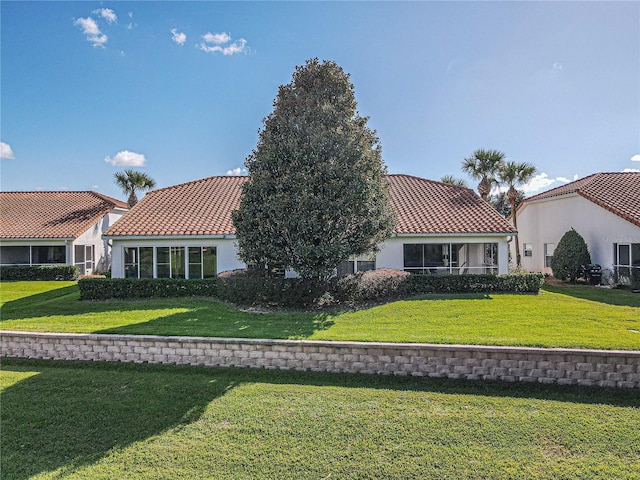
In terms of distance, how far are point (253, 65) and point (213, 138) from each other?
5291 mm

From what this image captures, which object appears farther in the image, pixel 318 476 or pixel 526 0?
pixel 526 0

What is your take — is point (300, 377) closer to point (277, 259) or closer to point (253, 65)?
point (277, 259)

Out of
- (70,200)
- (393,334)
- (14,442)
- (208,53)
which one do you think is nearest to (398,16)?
(208,53)

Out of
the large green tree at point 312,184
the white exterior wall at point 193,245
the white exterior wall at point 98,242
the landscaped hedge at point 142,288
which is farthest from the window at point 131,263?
the white exterior wall at point 98,242

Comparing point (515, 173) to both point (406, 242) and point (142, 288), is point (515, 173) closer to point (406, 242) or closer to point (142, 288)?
point (406, 242)

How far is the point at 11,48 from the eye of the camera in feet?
39.5

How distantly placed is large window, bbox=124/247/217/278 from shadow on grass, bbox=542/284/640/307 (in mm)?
16038

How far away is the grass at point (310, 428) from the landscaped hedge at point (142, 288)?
670 cm

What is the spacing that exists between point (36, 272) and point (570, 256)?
3120cm

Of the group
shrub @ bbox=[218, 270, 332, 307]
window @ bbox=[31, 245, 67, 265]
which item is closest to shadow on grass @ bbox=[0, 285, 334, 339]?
shrub @ bbox=[218, 270, 332, 307]

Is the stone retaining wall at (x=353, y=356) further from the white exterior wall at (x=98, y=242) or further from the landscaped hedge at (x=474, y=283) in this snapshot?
the white exterior wall at (x=98, y=242)

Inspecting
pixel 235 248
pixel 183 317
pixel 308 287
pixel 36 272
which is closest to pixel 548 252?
pixel 308 287

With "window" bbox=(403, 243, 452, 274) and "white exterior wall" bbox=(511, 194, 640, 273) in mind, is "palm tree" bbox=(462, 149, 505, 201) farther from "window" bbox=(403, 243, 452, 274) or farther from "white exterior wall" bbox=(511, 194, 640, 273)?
"window" bbox=(403, 243, 452, 274)

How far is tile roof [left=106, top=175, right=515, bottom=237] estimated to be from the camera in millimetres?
16828
